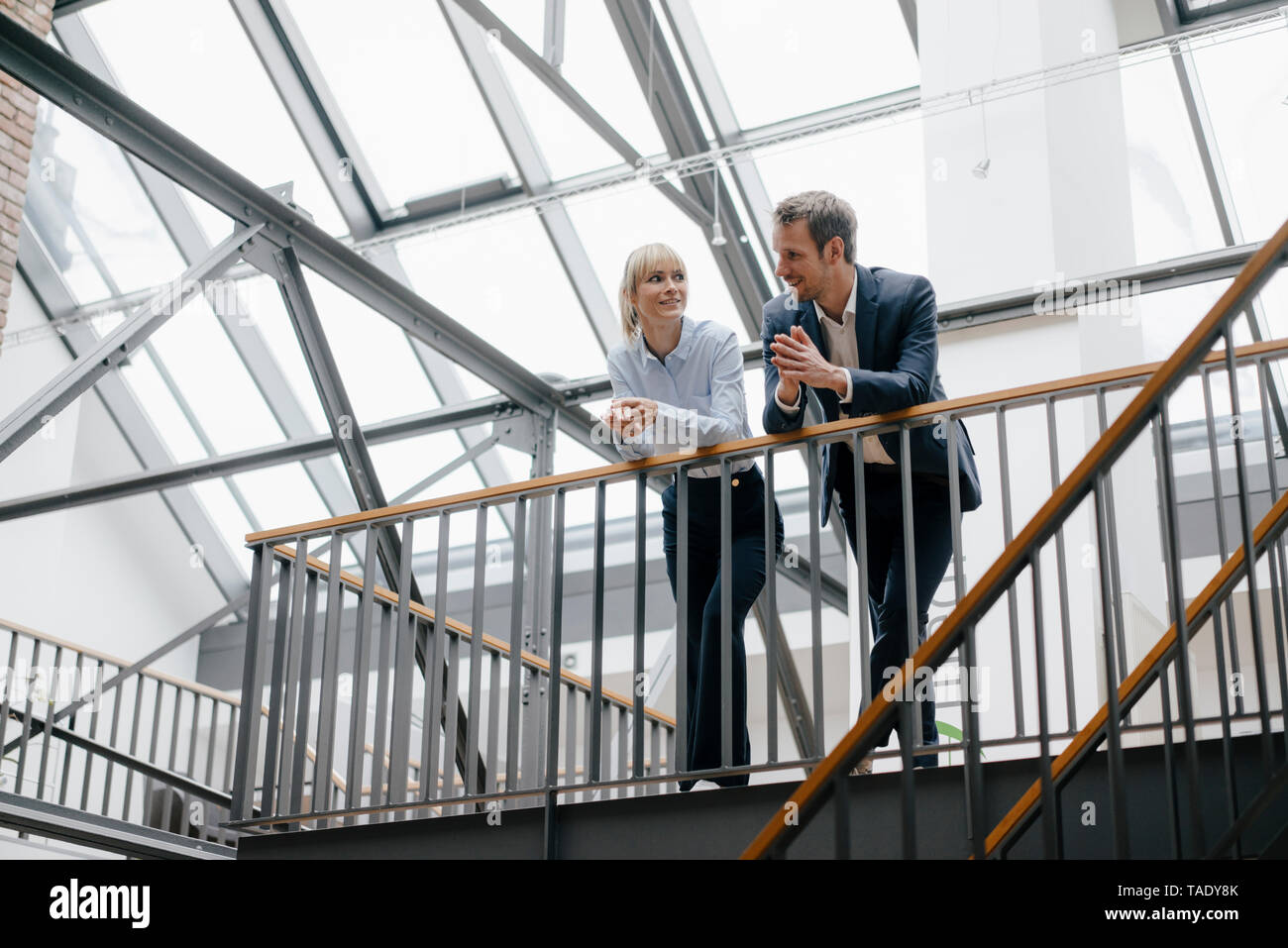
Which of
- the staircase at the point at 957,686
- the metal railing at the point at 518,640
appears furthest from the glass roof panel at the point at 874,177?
the metal railing at the point at 518,640

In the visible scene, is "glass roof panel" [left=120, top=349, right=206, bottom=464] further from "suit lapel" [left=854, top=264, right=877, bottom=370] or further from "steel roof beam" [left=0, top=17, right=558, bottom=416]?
"suit lapel" [left=854, top=264, right=877, bottom=370]

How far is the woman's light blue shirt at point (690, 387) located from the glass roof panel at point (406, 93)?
193 inches

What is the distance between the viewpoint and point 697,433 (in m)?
3.90

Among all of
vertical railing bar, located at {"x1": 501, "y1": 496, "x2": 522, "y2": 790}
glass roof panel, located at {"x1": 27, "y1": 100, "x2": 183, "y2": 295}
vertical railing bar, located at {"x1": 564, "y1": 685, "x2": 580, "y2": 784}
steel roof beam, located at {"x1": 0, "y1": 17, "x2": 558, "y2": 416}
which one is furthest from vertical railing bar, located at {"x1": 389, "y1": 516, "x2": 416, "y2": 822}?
glass roof panel, located at {"x1": 27, "y1": 100, "x2": 183, "y2": 295}

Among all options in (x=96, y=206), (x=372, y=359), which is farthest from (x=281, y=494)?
(x=96, y=206)

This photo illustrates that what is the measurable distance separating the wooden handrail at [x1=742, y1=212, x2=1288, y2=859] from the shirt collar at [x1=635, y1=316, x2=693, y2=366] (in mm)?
1485

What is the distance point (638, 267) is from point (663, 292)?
0.33ft

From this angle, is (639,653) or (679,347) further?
(679,347)

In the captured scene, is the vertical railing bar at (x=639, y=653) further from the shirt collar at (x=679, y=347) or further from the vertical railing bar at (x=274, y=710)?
the vertical railing bar at (x=274, y=710)

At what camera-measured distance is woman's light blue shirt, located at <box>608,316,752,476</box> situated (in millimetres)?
3906

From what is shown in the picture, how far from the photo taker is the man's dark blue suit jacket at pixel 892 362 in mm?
3582

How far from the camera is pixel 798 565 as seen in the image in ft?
30.1

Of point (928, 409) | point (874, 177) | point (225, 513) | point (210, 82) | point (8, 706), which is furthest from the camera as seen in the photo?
point (225, 513)

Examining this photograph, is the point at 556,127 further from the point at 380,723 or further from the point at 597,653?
the point at 597,653
